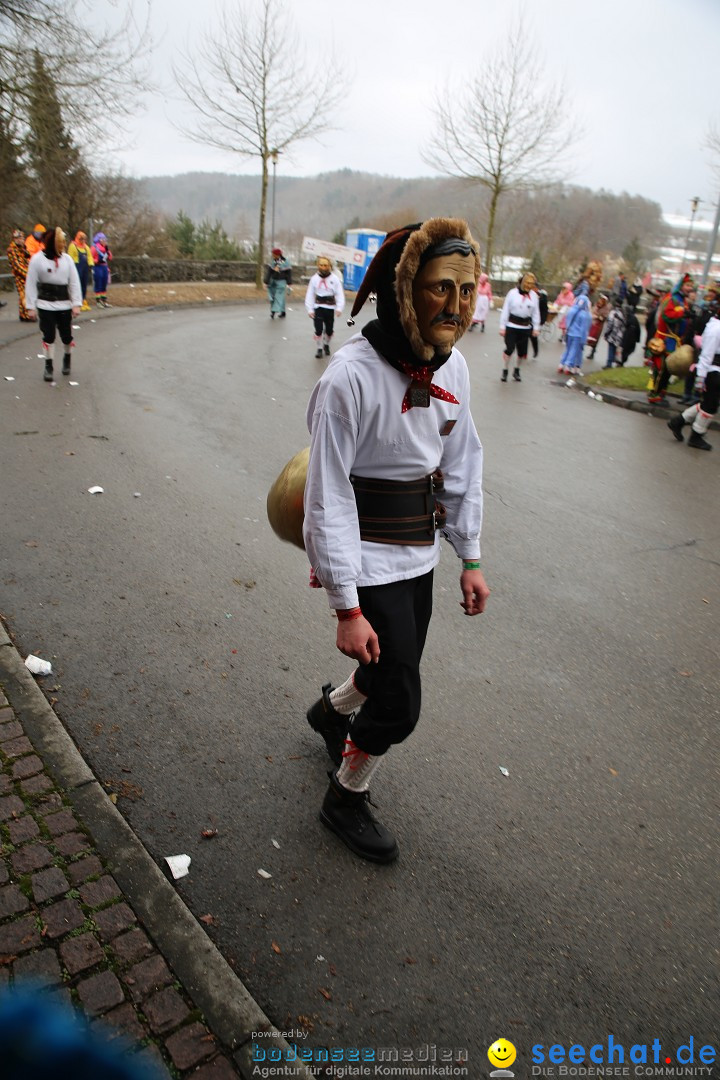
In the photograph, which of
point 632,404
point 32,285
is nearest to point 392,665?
point 32,285

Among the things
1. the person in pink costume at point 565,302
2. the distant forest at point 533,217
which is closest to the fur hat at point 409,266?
the distant forest at point 533,217

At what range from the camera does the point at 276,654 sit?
13.9 ft

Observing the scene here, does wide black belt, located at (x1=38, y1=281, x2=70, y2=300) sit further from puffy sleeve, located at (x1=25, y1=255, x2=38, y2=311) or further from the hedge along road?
the hedge along road

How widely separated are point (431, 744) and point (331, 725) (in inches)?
21.4

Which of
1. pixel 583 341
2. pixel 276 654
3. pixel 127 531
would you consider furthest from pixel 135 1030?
pixel 583 341

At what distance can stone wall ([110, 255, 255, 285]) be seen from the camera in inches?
1080

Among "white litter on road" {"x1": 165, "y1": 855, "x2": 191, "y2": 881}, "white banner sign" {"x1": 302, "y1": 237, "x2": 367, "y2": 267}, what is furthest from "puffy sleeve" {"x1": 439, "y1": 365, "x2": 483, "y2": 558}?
"white banner sign" {"x1": 302, "y1": 237, "x2": 367, "y2": 267}

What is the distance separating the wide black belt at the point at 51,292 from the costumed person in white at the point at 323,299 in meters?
5.55

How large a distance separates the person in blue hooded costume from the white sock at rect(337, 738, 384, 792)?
1459 cm

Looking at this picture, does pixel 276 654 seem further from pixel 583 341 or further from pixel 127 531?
pixel 583 341

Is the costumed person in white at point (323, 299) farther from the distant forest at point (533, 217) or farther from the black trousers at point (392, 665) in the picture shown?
the black trousers at point (392, 665)

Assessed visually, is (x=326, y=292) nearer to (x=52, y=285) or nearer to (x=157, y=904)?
(x=52, y=285)

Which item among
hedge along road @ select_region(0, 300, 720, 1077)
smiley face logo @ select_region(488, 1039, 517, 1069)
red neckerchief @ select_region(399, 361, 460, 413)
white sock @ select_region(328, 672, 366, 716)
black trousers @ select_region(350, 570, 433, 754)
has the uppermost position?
red neckerchief @ select_region(399, 361, 460, 413)

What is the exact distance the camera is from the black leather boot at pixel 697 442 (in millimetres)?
10406
